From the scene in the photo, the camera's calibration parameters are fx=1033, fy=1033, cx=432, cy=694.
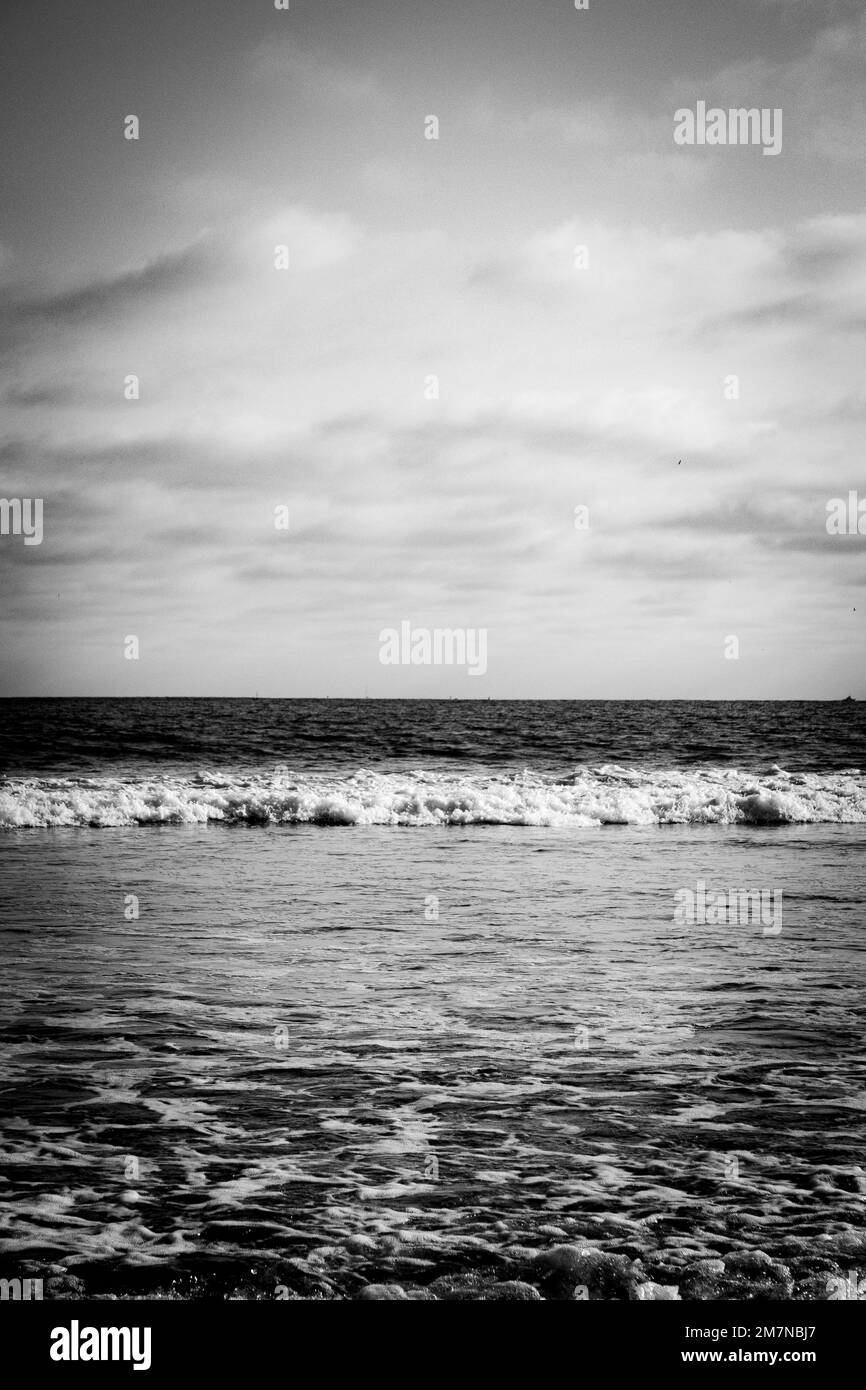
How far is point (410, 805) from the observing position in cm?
2467

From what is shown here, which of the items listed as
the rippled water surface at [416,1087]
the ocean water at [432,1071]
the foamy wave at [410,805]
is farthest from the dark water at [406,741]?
the rippled water surface at [416,1087]

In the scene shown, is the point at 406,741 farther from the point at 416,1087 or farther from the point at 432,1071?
the point at 416,1087

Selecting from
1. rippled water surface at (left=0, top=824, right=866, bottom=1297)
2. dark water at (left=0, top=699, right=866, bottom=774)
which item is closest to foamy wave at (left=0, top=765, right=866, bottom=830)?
dark water at (left=0, top=699, right=866, bottom=774)

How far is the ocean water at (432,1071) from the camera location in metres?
4.54

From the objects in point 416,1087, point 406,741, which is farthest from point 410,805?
point 406,741

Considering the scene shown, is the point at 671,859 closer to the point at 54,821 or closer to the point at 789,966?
the point at 789,966

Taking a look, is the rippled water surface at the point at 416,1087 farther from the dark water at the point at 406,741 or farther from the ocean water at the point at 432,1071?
the dark water at the point at 406,741

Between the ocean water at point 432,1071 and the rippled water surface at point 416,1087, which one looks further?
the rippled water surface at point 416,1087

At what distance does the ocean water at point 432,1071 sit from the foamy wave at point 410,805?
4.89 meters

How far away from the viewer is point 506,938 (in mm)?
10891

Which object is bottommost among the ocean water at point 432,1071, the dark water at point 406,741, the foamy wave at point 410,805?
the ocean water at point 432,1071

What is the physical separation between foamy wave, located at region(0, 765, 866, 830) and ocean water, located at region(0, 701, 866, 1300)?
4.89 m

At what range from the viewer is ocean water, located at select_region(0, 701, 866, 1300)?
4543 millimetres

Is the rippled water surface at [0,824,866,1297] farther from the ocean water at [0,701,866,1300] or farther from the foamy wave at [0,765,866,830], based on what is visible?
the foamy wave at [0,765,866,830]
